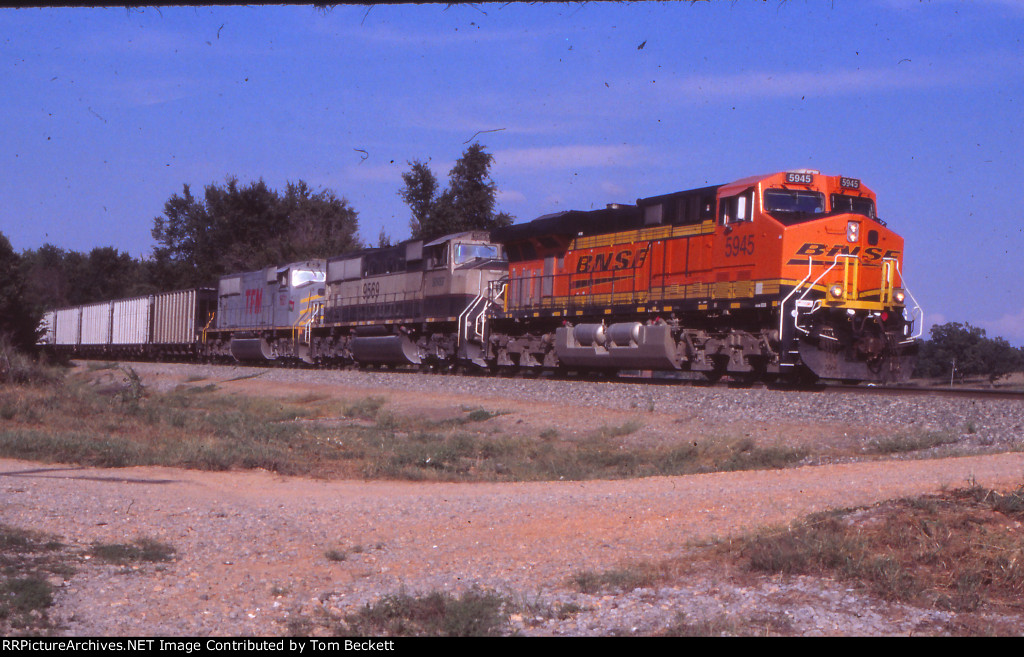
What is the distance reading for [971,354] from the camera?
104 feet

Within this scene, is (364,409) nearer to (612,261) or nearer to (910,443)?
(612,261)

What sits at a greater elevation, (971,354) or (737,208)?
(737,208)

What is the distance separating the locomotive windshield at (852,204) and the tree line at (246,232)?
34177 mm

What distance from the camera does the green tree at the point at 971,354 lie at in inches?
1227

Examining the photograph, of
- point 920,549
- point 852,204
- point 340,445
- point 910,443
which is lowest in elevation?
point 340,445

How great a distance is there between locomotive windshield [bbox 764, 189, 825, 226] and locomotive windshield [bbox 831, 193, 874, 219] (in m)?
0.29

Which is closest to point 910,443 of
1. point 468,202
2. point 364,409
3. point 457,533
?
point 457,533

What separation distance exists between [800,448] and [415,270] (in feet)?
59.6

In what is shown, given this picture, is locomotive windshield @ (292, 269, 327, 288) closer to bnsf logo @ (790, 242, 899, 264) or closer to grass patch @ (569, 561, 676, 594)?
bnsf logo @ (790, 242, 899, 264)

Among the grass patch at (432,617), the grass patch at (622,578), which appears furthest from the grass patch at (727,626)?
the grass patch at (432,617)

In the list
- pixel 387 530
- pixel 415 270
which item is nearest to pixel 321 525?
pixel 387 530

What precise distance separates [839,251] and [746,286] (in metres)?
1.79

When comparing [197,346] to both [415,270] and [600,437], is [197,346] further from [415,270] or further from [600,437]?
[600,437]

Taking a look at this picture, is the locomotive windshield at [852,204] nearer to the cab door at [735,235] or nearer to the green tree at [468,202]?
the cab door at [735,235]
